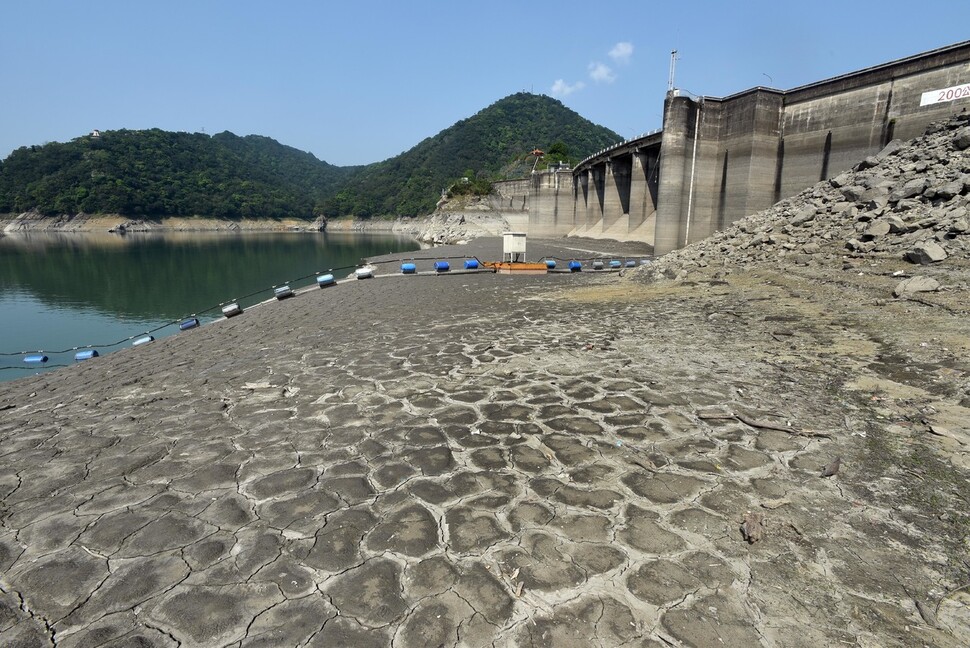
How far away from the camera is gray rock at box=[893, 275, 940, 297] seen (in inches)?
389

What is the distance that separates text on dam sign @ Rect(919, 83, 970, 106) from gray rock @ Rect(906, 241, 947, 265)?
15414 mm

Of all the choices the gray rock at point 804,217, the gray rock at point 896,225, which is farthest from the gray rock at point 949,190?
the gray rock at point 804,217

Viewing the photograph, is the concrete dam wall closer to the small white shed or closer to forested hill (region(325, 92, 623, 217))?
the small white shed

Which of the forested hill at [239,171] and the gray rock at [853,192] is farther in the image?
the forested hill at [239,171]

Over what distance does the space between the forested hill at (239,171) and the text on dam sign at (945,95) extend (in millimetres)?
80983

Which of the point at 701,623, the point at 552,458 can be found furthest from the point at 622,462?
the point at 701,623

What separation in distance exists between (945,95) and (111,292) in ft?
171

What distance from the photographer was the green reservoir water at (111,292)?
71.2 feet

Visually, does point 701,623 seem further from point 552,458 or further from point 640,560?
point 552,458

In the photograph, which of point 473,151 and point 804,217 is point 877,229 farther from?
point 473,151

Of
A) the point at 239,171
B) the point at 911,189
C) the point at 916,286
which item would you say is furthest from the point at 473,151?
the point at 916,286

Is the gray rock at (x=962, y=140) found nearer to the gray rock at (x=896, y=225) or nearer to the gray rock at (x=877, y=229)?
the gray rock at (x=896, y=225)

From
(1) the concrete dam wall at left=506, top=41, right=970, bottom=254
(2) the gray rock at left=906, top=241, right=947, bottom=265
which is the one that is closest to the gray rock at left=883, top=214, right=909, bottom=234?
(2) the gray rock at left=906, top=241, right=947, bottom=265

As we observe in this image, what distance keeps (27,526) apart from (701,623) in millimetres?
5516
